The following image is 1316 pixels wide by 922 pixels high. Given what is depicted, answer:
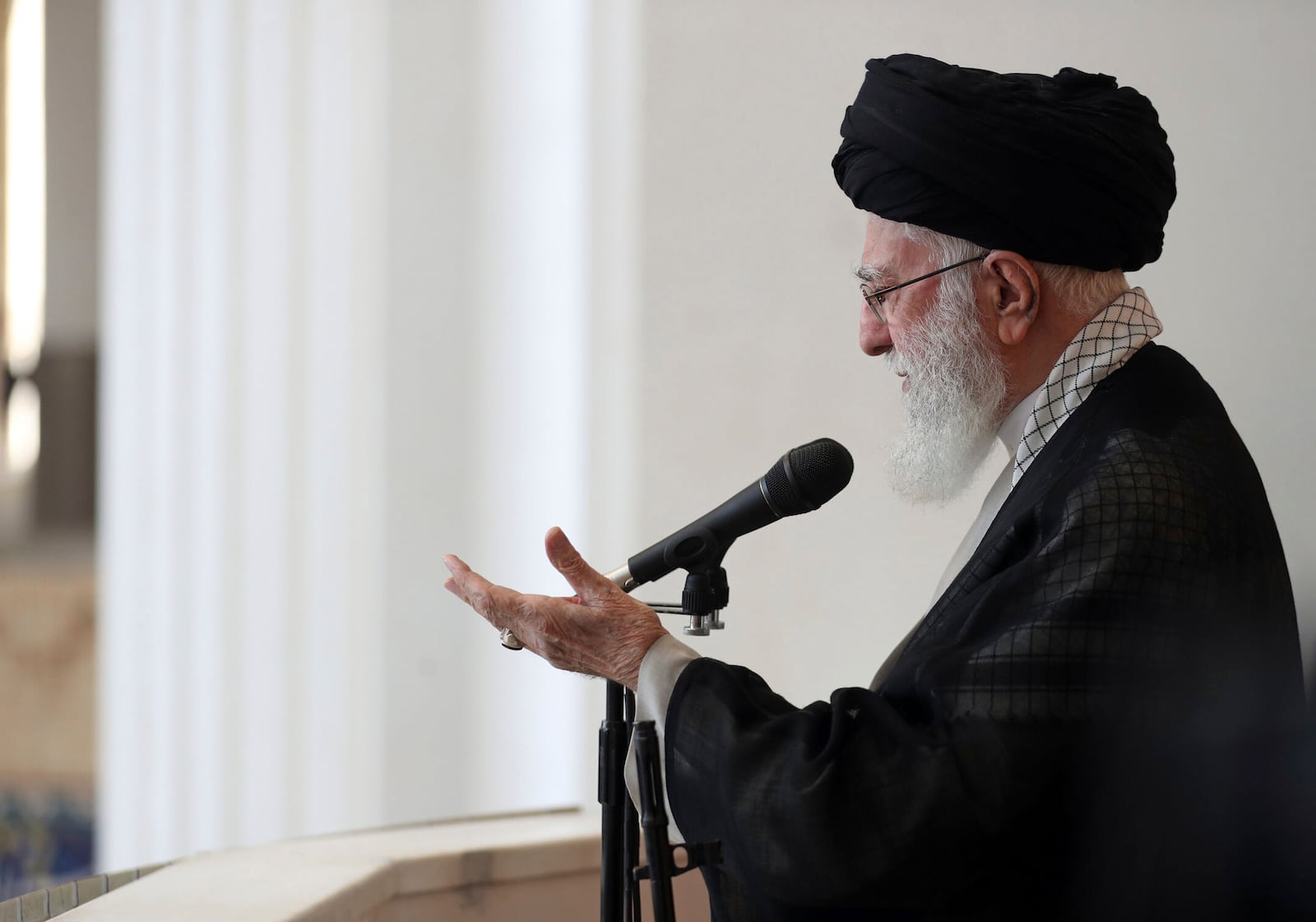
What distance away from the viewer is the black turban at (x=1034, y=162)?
4.46 feet

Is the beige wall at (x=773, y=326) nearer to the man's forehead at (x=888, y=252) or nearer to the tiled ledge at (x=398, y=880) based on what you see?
the tiled ledge at (x=398, y=880)

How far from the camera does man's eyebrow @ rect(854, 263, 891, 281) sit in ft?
4.95

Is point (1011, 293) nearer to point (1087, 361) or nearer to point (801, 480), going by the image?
point (1087, 361)

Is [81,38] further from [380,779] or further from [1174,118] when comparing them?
[1174,118]

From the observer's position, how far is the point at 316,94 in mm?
2686

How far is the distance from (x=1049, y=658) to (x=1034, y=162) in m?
0.58

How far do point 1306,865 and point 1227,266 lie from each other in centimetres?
119

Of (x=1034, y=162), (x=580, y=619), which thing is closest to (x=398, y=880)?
(x=580, y=619)

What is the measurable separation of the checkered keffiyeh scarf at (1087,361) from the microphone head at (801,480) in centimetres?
25

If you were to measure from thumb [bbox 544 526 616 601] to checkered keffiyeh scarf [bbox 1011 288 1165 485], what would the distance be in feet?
1.64

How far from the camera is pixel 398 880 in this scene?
1.76 meters

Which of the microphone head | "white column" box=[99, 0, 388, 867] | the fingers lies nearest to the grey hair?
the microphone head

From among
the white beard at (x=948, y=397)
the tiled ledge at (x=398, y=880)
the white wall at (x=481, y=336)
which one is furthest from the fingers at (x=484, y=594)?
the white wall at (x=481, y=336)

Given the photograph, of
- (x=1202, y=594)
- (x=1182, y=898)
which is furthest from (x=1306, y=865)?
(x=1202, y=594)
